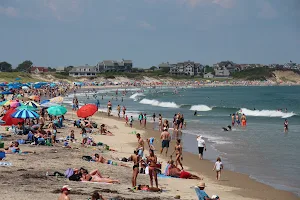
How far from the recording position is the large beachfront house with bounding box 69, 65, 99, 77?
152500 mm

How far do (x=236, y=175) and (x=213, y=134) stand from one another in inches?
468

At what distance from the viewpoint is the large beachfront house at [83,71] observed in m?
152

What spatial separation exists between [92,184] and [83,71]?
143821 mm

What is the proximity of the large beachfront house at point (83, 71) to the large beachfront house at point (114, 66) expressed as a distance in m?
8.03

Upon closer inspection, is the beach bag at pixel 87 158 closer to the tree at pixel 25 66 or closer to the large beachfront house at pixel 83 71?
the large beachfront house at pixel 83 71

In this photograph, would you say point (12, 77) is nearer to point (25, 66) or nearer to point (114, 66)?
point (114, 66)

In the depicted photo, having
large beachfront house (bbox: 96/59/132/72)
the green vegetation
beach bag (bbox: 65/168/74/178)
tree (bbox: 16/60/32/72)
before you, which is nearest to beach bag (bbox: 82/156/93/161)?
A: beach bag (bbox: 65/168/74/178)

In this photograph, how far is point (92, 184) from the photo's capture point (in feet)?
38.2

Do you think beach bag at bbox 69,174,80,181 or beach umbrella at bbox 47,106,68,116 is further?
beach umbrella at bbox 47,106,68,116

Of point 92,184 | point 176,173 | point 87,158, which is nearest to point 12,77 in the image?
point 87,158

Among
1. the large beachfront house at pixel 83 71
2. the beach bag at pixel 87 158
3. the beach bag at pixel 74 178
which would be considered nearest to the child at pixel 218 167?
the beach bag at pixel 87 158

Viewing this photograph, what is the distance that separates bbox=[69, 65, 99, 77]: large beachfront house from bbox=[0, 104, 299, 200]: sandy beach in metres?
135

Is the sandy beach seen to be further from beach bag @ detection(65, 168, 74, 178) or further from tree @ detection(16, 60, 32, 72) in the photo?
tree @ detection(16, 60, 32, 72)

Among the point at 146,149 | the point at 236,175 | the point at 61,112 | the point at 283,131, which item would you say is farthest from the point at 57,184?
the point at 283,131
